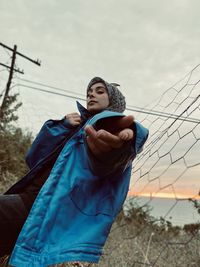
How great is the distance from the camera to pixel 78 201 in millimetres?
1410

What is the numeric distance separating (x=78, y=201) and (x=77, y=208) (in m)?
0.03

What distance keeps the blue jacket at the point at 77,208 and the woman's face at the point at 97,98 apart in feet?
0.98

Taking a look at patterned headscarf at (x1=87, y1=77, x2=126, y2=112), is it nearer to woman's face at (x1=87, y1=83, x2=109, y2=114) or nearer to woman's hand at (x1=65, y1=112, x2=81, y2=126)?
woman's face at (x1=87, y1=83, x2=109, y2=114)

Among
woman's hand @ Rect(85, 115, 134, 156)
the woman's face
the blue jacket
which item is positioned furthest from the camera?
the woman's face

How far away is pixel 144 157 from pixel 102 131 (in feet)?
2.34

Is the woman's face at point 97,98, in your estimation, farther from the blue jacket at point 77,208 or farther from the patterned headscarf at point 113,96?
the blue jacket at point 77,208

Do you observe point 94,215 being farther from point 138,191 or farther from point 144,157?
point 144,157

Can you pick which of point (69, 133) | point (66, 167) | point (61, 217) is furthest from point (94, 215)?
point (69, 133)

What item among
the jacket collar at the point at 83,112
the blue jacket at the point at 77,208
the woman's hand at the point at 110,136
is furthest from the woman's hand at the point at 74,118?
the woman's hand at the point at 110,136

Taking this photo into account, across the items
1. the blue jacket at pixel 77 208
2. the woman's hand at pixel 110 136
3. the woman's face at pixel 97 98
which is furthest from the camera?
the woman's face at pixel 97 98

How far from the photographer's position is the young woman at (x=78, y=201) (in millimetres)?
1275

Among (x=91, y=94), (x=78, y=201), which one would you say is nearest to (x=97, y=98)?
(x=91, y=94)

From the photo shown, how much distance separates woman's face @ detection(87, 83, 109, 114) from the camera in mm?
1796

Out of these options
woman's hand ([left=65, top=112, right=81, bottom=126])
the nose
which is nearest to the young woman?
woman's hand ([left=65, top=112, right=81, bottom=126])
